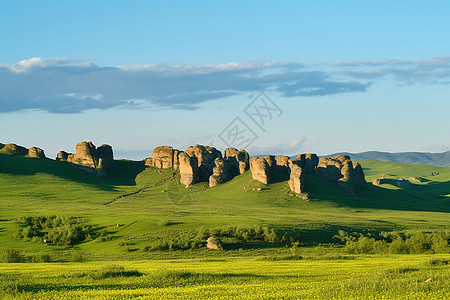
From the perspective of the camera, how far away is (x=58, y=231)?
77250 millimetres

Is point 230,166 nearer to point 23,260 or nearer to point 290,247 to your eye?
point 290,247

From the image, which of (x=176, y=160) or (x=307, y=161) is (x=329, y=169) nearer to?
(x=307, y=161)

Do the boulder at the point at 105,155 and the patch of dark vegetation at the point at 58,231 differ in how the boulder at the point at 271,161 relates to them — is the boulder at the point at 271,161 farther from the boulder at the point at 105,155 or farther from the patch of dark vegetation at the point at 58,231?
the patch of dark vegetation at the point at 58,231

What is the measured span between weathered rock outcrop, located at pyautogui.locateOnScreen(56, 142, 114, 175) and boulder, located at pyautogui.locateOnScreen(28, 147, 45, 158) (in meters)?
8.45

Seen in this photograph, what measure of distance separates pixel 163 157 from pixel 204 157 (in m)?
25.9

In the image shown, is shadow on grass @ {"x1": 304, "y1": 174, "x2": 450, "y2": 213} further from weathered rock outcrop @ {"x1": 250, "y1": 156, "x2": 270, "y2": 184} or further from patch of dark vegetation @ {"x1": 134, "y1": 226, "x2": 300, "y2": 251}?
patch of dark vegetation @ {"x1": 134, "y1": 226, "x2": 300, "y2": 251}

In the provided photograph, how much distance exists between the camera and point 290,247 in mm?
67875

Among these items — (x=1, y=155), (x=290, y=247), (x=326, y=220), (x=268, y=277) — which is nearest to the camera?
(x=268, y=277)

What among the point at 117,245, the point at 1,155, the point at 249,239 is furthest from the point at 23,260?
the point at 1,155

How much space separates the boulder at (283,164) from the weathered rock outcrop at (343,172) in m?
9.79

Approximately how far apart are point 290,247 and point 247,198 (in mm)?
59702

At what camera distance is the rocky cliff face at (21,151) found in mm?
179750

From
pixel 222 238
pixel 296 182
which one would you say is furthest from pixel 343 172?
pixel 222 238

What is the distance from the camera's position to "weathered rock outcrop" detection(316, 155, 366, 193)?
139875 millimetres
